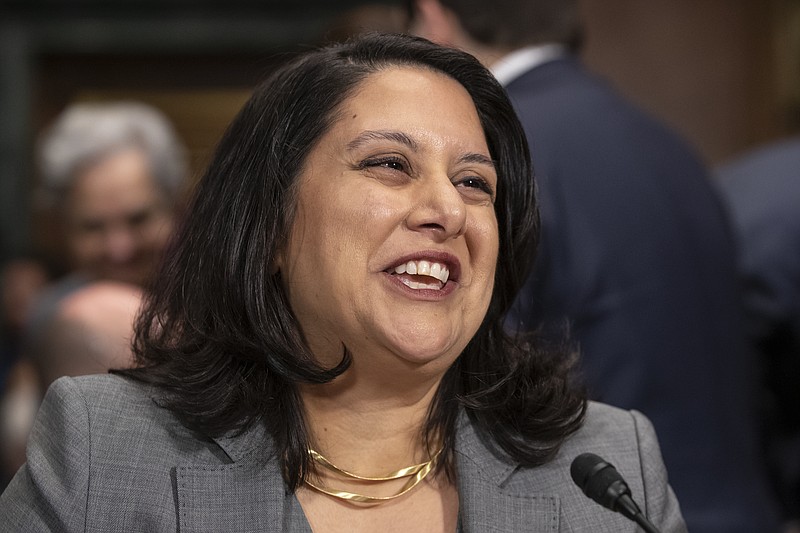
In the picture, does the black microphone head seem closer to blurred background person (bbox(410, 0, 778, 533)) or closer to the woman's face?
the woman's face

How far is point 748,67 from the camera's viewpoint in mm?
5957

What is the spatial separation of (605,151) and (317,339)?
1122 mm

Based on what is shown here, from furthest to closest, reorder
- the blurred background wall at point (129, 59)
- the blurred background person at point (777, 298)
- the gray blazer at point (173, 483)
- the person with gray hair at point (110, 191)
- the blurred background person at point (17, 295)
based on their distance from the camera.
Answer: the blurred background wall at point (129, 59)
the blurred background person at point (17, 295)
the person with gray hair at point (110, 191)
the blurred background person at point (777, 298)
the gray blazer at point (173, 483)

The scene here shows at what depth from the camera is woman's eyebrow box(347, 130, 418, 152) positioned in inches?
79.5

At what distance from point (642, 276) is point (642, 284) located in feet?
0.06

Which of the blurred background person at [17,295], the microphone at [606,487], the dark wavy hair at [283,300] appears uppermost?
the dark wavy hair at [283,300]

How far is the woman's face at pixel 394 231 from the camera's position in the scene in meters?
1.97

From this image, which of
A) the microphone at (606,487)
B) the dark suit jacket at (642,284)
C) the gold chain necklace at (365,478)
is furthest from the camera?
the dark suit jacket at (642,284)

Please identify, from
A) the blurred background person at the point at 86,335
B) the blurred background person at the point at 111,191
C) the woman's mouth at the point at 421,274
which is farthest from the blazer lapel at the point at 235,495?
the blurred background person at the point at 111,191

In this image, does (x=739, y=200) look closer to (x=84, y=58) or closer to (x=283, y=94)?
(x=283, y=94)

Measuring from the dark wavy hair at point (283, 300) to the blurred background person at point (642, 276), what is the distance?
477 millimetres

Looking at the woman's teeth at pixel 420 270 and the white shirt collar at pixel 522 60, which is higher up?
the white shirt collar at pixel 522 60

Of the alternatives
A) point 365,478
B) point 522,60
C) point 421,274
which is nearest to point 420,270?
point 421,274

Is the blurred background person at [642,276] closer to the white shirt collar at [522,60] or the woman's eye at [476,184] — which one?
the white shirt collar at [522,60]
